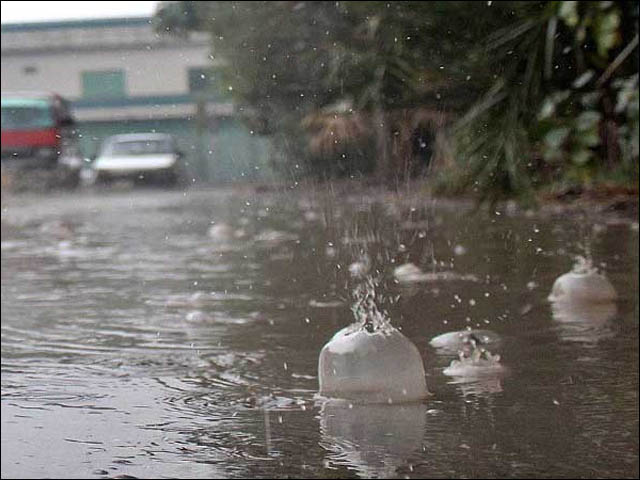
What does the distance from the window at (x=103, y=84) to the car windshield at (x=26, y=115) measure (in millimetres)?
85

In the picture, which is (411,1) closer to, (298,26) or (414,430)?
(298,26)

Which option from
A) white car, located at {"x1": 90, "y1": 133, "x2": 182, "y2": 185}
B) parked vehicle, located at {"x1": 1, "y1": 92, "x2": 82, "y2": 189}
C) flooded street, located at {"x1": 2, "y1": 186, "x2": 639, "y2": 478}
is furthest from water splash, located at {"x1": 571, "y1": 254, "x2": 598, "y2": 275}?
white car, located at {"x1": 90, "y1": 133, "x2": 182, "y2": 185}

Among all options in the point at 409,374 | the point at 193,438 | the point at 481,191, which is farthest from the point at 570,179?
the point at 193,438

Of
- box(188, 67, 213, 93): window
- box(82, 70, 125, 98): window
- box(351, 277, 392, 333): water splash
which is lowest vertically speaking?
box(351, 277, 392, 333): water splash

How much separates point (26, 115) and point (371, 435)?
1.43 meters

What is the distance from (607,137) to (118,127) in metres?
2.66

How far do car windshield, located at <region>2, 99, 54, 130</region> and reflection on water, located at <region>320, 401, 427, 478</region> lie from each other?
3.69 feet

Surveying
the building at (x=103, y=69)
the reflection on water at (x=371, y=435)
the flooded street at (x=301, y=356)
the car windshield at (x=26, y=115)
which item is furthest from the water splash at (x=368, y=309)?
the car windshield at (x=26, y=115)

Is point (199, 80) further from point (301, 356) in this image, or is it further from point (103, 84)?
point (301, 356)

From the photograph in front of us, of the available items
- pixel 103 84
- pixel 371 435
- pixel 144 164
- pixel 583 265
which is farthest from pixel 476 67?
pixel 144 164

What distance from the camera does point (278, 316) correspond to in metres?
2.25

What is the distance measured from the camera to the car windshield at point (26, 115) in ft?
7.47

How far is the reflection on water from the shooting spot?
42.1 inches

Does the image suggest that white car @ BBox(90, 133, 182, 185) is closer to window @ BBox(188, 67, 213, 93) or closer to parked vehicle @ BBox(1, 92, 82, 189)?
window @ BBox(188, 67, 213, 93)
